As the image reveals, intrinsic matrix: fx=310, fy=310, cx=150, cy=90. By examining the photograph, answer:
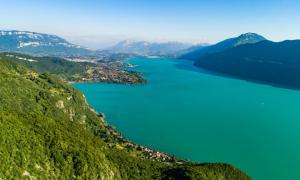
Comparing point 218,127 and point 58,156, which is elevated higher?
point 58,156

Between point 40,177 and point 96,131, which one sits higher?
point 40,177

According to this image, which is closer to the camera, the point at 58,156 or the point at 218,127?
the point at 58,156

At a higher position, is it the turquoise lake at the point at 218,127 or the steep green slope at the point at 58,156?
the steep green slope at the point at 58,156

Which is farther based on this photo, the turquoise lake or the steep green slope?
the turquoise lake

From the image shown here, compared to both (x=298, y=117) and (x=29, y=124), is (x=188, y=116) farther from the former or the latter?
(x=29, y=124)

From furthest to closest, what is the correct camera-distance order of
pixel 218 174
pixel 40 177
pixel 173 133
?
1. pixel 173 133
2. pixel 218 174
3. pixel 40 177

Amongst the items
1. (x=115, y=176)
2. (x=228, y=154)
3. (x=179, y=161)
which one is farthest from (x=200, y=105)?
(x=115, y=176)

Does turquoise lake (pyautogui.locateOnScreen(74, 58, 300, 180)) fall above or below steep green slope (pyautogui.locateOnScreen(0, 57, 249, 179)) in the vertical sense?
below

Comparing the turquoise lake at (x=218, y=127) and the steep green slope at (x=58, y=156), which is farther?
the turquoise lake at (x=218, y=127)
